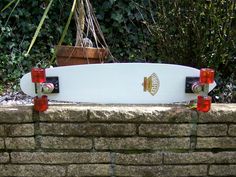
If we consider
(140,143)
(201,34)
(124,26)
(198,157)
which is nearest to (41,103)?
(140,143)

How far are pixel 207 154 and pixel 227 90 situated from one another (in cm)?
85

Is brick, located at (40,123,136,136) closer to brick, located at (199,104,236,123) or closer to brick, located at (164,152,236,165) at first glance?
brick, located at (164,152,236,165)

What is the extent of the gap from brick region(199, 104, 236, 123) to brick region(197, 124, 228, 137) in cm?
3

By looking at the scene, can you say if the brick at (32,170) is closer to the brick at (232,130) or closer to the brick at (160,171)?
the brick at (160,171)

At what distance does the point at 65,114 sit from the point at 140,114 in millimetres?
377

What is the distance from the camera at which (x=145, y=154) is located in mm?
1893

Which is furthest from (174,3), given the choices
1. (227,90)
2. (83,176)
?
(83,176)

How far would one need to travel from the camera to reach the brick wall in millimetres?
1816

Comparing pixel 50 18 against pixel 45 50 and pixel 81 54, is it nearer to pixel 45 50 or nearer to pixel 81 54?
pixel 45 50

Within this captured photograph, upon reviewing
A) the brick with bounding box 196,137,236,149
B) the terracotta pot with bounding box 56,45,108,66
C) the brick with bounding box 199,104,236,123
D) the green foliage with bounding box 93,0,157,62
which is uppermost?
the green foliage with bounding box 93,0,157,62

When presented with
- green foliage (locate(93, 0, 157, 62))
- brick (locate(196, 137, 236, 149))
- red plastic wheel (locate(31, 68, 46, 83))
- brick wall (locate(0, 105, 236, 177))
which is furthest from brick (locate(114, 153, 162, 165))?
green foliage (locate(93, 0, 157, 62))

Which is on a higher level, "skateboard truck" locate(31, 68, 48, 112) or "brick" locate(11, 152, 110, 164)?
"skateboard truck" locate(31, 68, 48, 112)

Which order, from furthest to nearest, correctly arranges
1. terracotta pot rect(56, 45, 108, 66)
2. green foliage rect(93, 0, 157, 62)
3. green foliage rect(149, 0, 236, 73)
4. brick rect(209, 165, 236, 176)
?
green foliage rect(93, 0, 157, 62), terracotta pot rect(56, 45, 108, 66), green foliage rect(149, 0, 236, 73), brick rect(209, 165, 236, 176)

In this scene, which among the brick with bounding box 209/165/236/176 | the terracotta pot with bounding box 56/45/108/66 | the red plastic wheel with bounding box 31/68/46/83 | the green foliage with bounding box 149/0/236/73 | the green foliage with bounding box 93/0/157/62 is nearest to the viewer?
the red plastic wheel with bounding box 31/68/46/83
